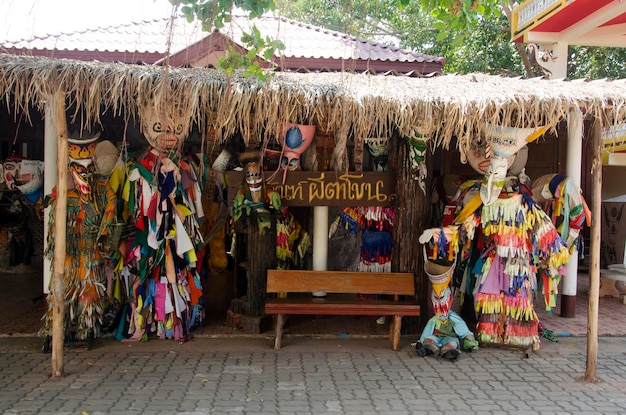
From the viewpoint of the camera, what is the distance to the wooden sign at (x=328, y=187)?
18.2ft

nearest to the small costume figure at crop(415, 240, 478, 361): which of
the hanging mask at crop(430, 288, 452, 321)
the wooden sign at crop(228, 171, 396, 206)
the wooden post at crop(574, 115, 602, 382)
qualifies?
the hanging mask at crop(430, 288, 452, 321)

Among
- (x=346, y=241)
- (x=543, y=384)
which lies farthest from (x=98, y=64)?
(x=543, y=384)

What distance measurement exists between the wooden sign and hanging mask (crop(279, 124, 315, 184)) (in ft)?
0.37

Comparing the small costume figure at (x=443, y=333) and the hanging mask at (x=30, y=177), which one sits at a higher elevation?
the hanging mask at (x=30, y=177)

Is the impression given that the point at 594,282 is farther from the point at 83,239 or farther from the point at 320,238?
the point at 83,239

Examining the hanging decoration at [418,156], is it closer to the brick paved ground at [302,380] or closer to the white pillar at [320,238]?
the white pillar at [320,238]

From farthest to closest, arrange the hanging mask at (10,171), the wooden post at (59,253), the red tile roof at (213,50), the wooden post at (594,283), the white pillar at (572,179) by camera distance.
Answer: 1. the red tile roof at (213,50)
2. the hanging mask at (10,171)
3. the white pillar at (572,179)
4. the wooden post at (594,283)
5. the wooden post at (59,253)

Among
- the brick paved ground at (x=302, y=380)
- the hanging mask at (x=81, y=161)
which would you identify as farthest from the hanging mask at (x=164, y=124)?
the brick paved ground at (x=302, y=380)

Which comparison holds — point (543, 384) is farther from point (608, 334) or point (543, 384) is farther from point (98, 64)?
point (98, 64)

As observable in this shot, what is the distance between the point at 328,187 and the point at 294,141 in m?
0.57

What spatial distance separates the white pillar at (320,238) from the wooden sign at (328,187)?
296 millimetres

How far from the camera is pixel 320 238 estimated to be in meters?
5.84

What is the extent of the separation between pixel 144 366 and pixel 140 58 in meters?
4.67

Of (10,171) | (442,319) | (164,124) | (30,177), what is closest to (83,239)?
(164,124)
